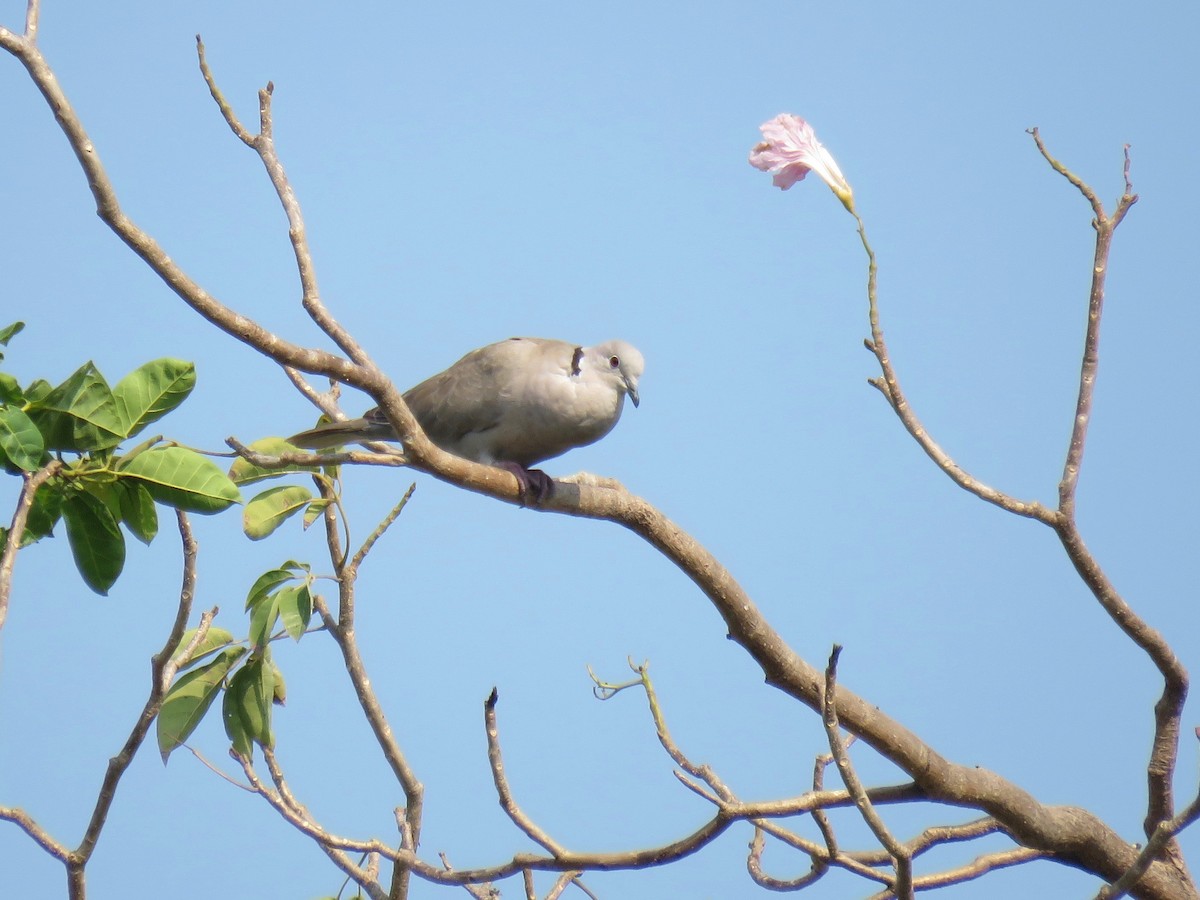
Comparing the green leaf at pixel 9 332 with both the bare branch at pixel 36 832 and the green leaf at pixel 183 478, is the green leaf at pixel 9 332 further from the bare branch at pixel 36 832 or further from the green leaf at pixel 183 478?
the bare branch at pixel 36 832

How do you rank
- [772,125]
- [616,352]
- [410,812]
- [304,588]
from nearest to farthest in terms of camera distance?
[772,125], [304,588], [410,812], [616,352]

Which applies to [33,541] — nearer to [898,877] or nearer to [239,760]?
[239,760]

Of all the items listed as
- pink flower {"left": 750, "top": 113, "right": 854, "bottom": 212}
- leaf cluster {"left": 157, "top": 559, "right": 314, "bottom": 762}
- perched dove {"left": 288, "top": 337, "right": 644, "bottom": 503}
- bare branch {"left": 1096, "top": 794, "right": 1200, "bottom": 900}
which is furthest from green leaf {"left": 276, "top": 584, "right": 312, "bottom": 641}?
bare branch {"left": 1096, "top": 794, "right": 1200, "bottom": 900}

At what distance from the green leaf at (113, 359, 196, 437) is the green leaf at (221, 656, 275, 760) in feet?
3.53

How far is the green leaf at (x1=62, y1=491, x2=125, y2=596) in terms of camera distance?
2.98 meters

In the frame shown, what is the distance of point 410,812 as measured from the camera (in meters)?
4.01

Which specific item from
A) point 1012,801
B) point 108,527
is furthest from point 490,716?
point 1012,801

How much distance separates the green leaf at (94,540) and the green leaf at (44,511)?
3cm

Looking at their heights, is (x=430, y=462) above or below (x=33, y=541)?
above

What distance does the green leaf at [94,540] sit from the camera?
117 inches

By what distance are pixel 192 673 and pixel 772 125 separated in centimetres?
225

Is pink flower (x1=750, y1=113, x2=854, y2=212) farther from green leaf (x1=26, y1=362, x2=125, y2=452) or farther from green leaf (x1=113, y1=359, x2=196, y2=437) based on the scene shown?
green leaf (x1=26, y1=362, x2=125, y2=452)

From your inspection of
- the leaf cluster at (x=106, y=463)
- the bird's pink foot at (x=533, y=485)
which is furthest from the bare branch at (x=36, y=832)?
the bird's pink foot at (x=533, y=485)

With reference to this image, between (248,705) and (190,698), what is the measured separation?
0.54 feet
